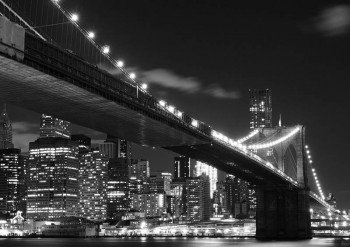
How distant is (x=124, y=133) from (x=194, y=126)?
7428 millimetres

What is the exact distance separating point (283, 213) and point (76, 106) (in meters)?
50.8

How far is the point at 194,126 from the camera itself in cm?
6047

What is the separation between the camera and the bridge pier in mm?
85812

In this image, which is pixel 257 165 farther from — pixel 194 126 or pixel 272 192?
pixel 194 126

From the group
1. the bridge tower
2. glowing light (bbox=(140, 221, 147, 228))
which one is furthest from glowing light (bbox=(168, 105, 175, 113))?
glowing light (bbox=(140, 221, 147, 228))

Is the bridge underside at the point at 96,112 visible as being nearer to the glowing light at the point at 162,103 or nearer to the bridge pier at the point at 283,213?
the glowing light at the point at 162,103

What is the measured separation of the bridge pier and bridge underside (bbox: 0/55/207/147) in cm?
2972

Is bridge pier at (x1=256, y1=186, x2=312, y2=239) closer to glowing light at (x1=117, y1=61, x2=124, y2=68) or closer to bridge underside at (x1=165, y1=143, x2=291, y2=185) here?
bridge underside at (x1=165, y1=143, x2=291, y2=185)

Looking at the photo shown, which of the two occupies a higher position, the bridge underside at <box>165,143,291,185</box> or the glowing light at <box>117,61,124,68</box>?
the glowing light at <box>117,61,124,68</box>

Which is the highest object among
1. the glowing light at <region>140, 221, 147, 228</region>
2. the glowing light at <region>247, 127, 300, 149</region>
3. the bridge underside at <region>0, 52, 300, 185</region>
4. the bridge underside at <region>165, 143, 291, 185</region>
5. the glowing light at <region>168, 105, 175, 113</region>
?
the glowing light at <region>247, 127, 300, 149</region>

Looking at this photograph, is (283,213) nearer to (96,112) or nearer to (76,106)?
(96,112)

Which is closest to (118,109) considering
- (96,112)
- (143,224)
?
(96,112)

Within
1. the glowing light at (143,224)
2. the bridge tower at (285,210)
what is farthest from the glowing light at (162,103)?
the glowing light at (143,224)

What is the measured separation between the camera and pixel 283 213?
88250 millimetres
